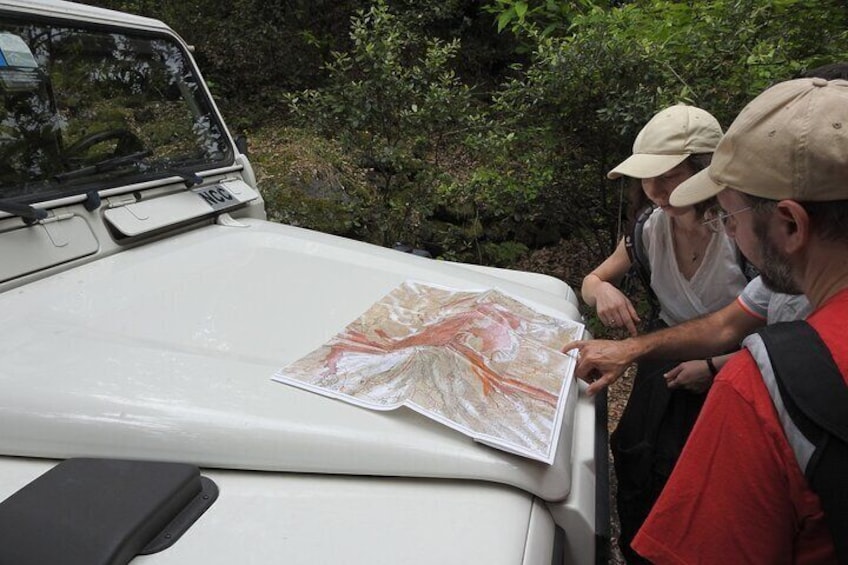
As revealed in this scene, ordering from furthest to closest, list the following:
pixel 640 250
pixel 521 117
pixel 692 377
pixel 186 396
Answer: pixel 521 117
pixel 640 250
pixel 692 377
pixel 186 396

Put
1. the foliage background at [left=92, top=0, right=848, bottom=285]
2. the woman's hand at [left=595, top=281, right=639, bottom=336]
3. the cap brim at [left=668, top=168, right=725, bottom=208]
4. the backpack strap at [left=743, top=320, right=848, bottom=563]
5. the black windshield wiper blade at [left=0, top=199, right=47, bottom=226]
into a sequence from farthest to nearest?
the foliage background at [left=92, top=0, right=848, bottom=285] → the woman's hand at [left=595, top=281, right=639, bottom=336] → the black windshield wiper blade at [left=0, top=199, right=47, bottom=226] → the cap brim at [left=668, top=168, right=725, bottom=208] → the backpack strap at [left=743, top=320, right=848, bottom=563]

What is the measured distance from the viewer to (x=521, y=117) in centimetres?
451

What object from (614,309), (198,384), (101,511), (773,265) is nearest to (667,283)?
(614,309)

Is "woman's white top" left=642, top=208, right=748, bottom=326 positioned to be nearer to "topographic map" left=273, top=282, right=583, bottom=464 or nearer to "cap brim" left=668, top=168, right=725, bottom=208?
"cap brim" left=668, top=168, right=725, bottom=208

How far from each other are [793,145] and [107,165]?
2.04 m

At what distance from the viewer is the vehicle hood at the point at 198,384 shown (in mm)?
1138

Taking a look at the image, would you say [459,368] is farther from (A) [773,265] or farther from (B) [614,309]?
(B) [614,309]

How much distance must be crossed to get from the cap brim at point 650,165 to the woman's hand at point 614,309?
1.42ft

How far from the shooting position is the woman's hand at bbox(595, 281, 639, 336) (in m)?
2.02

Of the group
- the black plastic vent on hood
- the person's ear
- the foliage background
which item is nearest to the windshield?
the black plastic vent on hood

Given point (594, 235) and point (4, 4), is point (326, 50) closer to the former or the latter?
point (594, 235)

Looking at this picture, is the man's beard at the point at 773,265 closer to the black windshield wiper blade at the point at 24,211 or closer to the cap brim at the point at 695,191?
the cap brim at the point at 695,191

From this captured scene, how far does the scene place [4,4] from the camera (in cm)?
180

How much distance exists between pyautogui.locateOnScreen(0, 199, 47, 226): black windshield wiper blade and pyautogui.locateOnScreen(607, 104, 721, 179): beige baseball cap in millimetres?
1794
